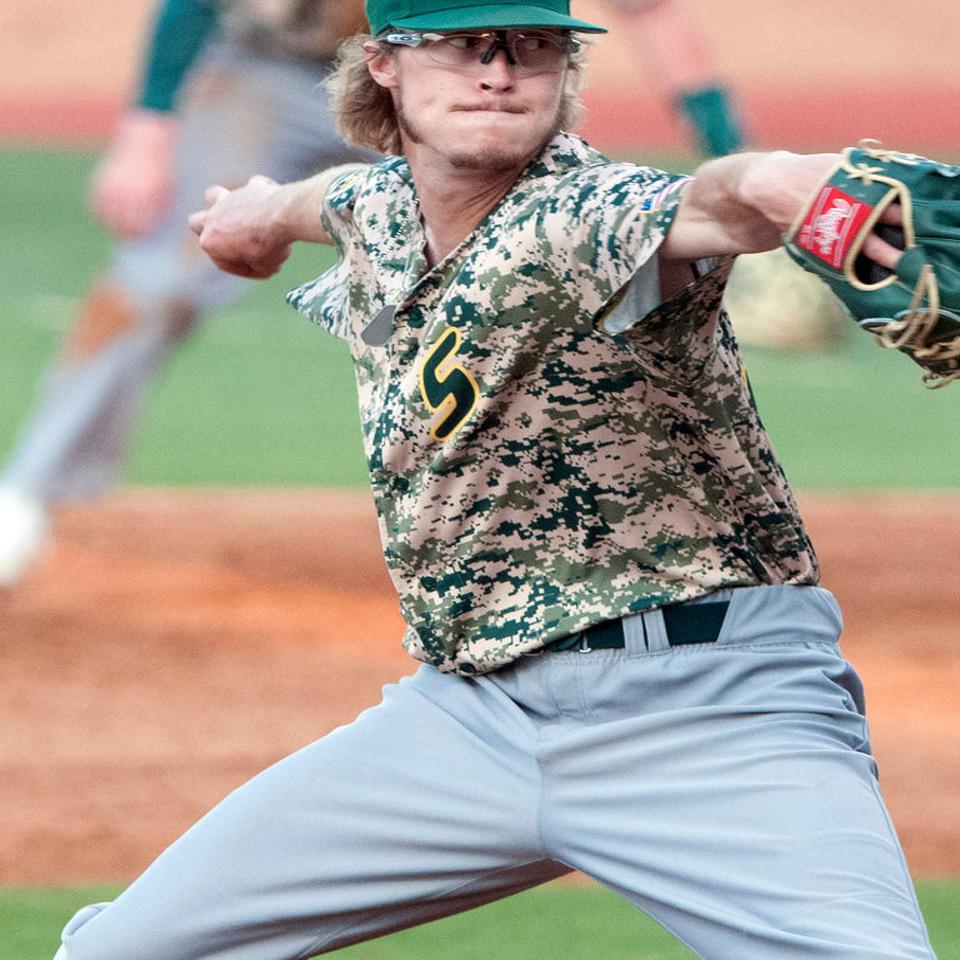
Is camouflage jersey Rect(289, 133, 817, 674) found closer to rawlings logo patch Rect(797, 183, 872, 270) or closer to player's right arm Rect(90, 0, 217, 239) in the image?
rawlings logo patch Rect(797, 183, 872, 270)

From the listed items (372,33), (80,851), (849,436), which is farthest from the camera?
(849,436)

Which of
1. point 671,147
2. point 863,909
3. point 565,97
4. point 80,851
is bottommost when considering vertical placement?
point 671,147

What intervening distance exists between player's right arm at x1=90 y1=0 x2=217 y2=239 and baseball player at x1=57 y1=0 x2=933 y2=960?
361 centimetres

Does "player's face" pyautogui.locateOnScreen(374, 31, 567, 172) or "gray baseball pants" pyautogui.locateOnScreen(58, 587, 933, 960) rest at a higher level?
"player's face" pyautogui.locateOnScreen(374, 31, 567, 172)

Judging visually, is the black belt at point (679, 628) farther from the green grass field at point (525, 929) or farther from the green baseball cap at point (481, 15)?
the green grass field at point (525, 929)

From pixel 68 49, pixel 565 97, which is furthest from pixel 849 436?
pixel 68 49

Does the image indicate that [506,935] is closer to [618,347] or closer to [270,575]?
[618,347]

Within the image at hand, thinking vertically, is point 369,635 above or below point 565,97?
below

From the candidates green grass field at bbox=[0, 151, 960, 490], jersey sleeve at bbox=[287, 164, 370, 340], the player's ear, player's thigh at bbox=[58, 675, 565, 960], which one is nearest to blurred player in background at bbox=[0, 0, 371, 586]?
green grass field at bbox=[0, 151, 960, 490]

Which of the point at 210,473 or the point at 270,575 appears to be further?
the point at 210,473

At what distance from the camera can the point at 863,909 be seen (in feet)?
7.55

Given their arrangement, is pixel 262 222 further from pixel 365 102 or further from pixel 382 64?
pixel 382 64

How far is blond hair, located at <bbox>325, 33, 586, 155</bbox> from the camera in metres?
2.97

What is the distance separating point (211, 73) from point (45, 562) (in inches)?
85.3
